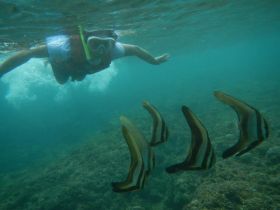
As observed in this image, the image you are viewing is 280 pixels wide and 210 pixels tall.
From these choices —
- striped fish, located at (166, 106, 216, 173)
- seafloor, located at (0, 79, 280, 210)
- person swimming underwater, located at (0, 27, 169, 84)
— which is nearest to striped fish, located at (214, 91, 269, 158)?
striped fish, located at (166, 106, 216, 173)

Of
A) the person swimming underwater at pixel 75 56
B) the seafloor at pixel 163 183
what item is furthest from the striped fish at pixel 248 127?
the seafloor at pixel 163 183

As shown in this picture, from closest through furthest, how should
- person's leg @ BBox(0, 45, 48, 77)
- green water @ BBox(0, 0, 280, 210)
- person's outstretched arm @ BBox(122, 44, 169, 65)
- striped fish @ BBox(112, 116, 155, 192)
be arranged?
1. striped fish @ BBox(112, 116, 155, 192)
2. person's leg @ BBox(0, 45, 48, 77)
3. person's outstretched arm @ BBox(122, 44, 169, 65)
4. green water @ BBox(0, 0, 280, 210)

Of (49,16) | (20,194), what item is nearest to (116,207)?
(20,194)

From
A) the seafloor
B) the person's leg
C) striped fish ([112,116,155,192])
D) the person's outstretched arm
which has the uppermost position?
the person's leg

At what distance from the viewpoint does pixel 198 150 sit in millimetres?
2238

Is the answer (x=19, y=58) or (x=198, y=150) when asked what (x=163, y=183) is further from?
(x=198, y=150)

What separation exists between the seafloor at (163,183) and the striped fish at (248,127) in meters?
6.80

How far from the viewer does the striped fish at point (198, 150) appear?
217 cm

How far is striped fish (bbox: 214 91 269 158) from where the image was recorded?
7.19 ft

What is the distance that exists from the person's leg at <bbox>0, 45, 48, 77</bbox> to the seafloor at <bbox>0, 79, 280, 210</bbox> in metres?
6.44

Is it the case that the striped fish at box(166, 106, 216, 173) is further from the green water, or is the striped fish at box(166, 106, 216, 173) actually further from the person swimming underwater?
the green water

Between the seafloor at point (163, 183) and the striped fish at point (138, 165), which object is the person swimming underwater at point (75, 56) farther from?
the seafloor at point (163, 183)

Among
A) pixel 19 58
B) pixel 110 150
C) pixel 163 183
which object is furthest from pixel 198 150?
pixel 110 150

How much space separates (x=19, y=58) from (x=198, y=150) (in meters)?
5.42
